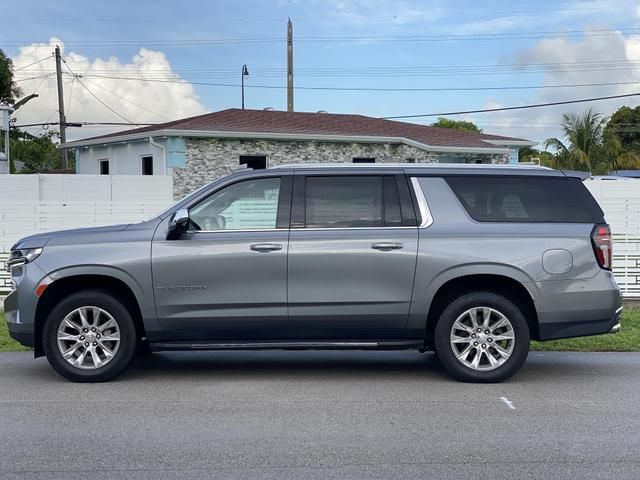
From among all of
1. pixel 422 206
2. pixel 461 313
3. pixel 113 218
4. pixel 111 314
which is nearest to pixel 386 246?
pixel 422 206

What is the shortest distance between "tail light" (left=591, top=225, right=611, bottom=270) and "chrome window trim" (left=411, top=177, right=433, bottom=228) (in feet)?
5.00

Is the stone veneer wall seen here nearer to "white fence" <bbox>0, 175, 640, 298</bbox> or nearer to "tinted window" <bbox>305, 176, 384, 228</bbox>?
"white fence" <bbox>0, 175, 640, 298</bbox>

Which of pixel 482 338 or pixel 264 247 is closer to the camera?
pixel 264 247

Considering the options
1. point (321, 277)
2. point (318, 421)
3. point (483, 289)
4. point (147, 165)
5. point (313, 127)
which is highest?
point (313, 127)

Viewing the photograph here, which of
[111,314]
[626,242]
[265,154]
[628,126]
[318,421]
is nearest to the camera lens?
[318,421]

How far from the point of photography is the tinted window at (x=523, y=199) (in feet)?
24.3

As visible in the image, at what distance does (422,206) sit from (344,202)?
0.73 metres

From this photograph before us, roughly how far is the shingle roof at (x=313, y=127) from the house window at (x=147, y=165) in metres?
0.83

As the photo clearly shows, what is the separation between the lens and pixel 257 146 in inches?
930

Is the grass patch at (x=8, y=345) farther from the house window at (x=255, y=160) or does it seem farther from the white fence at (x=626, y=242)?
the house window at (x=255, y=160)

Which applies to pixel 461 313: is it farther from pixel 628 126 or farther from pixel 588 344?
pixel 628 126

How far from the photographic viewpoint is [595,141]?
39.1 metres

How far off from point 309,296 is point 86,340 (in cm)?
208

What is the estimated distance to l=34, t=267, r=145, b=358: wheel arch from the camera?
7.22 metres
